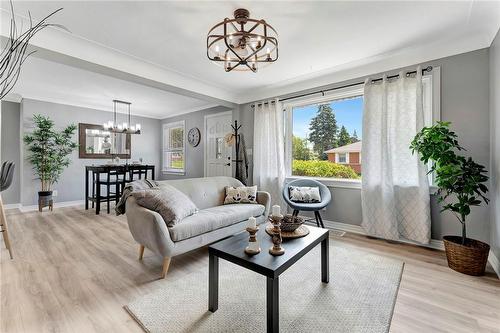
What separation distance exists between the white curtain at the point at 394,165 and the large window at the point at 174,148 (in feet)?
16.0

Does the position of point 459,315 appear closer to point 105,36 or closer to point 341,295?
point 341,295

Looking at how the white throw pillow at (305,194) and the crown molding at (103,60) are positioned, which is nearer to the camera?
the crown molding at (103,60)

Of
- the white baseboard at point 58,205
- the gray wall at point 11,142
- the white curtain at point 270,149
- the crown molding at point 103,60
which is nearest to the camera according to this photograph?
the crown molding at point 103,60

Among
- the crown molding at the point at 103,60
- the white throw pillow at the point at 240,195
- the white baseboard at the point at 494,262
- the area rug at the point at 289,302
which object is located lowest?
the area rug at the point at 289,302

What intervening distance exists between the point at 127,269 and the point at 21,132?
4687 mm

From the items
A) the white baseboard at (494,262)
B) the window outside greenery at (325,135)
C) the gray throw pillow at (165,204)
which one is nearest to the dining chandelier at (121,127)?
the gray throw pillow at (165,204)

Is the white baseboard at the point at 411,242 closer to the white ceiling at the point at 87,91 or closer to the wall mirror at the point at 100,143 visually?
the white ceiling at the point at 87,91

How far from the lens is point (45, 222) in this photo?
4.00 metres

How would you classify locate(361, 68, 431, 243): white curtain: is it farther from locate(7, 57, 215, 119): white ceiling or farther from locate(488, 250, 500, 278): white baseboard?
locate(7, 57, 215, 119): white ceiling

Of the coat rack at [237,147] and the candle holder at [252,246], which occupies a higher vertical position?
the coat rack at [237,147]

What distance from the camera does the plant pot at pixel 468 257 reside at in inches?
85.6

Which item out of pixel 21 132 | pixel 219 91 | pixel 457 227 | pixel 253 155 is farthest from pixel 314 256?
pixel 21 132

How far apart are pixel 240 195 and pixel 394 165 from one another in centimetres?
215

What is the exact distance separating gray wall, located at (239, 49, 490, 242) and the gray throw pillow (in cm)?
308
